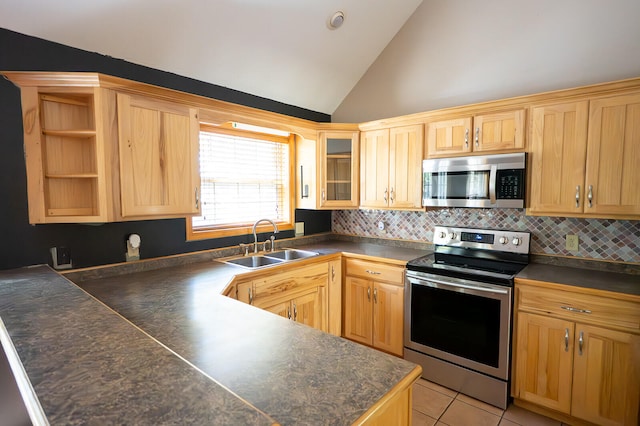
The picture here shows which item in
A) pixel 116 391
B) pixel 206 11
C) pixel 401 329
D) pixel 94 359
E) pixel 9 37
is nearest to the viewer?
pixel 116 391

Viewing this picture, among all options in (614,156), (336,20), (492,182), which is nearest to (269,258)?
(492,182)

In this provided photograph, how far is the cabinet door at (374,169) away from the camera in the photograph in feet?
10.4

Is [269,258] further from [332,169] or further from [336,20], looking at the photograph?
[336,20]

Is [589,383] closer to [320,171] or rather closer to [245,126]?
[320,171]

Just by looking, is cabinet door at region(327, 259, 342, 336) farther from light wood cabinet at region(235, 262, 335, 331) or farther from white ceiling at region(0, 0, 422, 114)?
white ceiling at region(0, 0, 422, 114)

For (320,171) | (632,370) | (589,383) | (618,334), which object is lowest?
(589,383)

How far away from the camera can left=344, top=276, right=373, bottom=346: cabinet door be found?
3.05 meters

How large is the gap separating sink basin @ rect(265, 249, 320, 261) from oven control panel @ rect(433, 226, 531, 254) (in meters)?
1.16

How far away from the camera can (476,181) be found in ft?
8.63

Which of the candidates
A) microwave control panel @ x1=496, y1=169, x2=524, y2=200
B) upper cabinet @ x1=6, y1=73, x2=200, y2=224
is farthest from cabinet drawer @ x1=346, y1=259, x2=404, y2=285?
upper cabinet @ x1=6, y1=73, x2=200, y2=224

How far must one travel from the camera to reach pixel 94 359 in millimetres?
948

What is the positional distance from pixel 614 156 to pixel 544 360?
136cm

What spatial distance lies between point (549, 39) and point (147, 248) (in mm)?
3377

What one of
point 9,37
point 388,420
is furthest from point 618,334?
point 9,37
